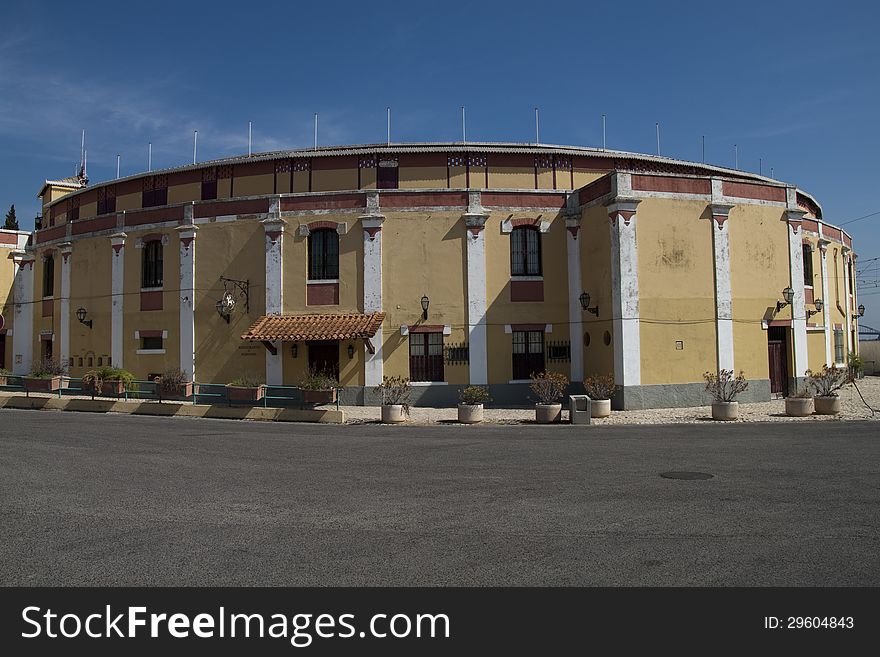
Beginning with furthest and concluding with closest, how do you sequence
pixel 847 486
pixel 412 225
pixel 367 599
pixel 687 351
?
pixel 412 225 < pixel 687 351 < pixel 847 486 < pixel 367 599

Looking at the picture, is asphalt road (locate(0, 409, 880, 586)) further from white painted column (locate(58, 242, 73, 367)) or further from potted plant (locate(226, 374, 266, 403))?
white painted column (locate(58, 242, 73, 367))

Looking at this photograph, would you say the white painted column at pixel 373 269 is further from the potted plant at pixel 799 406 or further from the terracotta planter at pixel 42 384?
the potted plant at pixel 799 406

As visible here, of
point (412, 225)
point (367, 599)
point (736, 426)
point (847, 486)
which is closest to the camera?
point (367, 599)

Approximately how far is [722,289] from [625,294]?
3468 millimetres

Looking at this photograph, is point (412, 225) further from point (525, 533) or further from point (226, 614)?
point (226, 614)

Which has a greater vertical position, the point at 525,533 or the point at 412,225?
the point at 412,225

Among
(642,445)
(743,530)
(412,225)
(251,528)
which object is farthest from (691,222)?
(251,528)

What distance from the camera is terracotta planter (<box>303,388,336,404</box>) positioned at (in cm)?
2170

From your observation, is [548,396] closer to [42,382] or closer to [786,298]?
[786,298]

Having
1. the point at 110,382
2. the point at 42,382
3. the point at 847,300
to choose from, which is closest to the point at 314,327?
the point at 110,382

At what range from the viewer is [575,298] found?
80.9 feet

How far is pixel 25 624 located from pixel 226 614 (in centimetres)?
136

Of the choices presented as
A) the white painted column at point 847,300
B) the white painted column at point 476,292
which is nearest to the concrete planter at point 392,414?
the white painted column at point 476,292

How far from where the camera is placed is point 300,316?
25.1 meters
